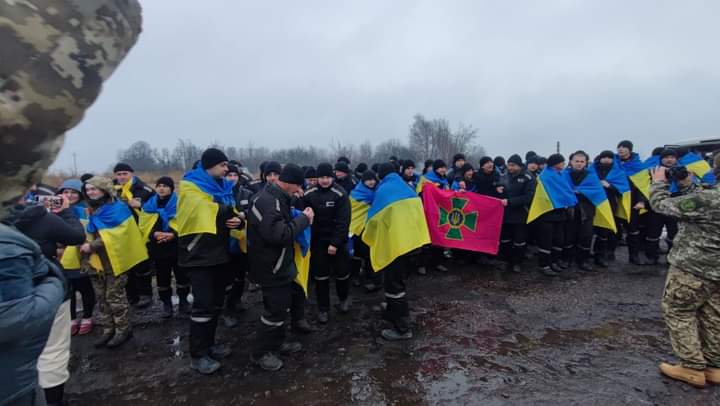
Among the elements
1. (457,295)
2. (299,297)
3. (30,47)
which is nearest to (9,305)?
(30,47)

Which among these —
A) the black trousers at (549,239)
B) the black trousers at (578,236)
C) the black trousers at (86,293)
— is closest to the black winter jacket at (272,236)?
the black trousers at (86,293)

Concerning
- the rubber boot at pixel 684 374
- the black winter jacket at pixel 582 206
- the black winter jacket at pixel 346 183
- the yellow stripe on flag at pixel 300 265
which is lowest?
the rubber boot at pixel 684 374

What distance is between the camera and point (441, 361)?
4.01m

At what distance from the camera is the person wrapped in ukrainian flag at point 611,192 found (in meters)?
7.29

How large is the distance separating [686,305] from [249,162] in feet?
209

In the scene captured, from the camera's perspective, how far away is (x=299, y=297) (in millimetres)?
A: 4742

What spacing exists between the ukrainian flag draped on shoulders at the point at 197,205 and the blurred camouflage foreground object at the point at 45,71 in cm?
305

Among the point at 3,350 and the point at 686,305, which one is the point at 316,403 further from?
the point at 686,305

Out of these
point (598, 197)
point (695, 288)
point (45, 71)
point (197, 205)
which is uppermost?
point (45, 71)

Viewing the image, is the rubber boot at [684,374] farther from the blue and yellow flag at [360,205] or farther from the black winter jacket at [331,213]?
the blue and yellow flag at [360,205]

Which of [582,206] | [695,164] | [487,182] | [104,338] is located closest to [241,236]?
[104,338]

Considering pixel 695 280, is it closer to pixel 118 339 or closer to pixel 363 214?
pixel 363 214

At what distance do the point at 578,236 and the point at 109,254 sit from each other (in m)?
8.38

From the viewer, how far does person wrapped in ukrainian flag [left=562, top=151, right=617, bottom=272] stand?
6.97 metres
